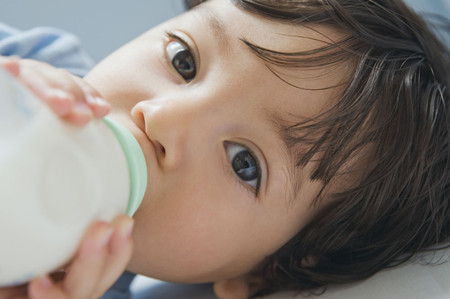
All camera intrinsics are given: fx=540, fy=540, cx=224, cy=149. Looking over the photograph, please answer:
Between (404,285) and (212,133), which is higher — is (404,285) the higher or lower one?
the lower one

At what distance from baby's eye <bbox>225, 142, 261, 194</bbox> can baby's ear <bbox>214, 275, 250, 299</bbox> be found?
0.18 metres

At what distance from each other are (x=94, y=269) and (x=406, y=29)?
59 cm

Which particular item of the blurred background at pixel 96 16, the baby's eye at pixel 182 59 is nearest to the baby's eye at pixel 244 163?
the baby's eye at pixel 182 59

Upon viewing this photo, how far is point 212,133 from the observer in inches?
26.9

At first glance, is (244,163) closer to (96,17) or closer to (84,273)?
(84,273)

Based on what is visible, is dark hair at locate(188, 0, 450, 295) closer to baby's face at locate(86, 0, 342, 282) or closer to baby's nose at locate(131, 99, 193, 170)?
baby's face at locate(86, 0, 342, 282)

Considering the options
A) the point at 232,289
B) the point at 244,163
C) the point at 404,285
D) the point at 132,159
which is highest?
the point at 132,159

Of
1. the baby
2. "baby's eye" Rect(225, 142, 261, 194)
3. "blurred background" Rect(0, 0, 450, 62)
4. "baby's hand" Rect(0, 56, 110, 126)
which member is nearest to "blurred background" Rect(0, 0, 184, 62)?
"blurred background" Rect(0, 0, 450, 62)

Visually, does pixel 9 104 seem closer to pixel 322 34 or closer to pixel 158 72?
pixel 158 72

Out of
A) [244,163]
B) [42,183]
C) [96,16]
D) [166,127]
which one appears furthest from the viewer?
[96,16]

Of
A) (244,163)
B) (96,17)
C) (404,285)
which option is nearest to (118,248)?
(244,163)

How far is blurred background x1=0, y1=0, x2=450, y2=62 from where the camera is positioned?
53.6 inches

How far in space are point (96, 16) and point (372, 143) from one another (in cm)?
91

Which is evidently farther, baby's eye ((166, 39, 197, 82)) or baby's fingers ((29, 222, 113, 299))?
baby's eye ((166, 39, 197, 82))
